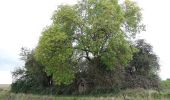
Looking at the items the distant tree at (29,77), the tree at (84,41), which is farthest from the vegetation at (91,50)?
the distant tree at (29,77)

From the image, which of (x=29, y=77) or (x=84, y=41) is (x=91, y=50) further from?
(x=29, y=77)

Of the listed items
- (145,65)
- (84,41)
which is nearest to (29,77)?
(84,41)

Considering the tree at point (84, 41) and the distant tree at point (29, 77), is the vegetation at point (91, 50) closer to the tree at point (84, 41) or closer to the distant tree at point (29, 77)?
the tree at point (84, 41)

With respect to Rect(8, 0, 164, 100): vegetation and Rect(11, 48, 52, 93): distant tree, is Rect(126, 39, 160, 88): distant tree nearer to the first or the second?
Rect(8, 0, 164, 100): vegetation

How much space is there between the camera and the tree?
48594 millimetres

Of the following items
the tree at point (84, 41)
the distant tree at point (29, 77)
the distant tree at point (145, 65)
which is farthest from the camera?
the distant tree at point (29, 77)

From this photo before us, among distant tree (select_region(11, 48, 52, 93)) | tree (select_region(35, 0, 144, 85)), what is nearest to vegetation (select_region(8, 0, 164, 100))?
tree (select_region(35, 0, 144, 85))

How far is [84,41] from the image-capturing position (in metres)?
48.9

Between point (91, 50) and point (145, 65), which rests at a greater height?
point (91, 50)

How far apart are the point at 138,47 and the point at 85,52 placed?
27.3 feet

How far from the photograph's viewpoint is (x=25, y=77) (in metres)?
59.8

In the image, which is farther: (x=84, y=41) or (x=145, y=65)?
(x=145, y=65)

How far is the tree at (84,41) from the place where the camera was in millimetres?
48594

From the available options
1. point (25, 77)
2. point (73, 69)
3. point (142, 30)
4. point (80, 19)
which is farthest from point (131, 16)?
point (25, 77)
